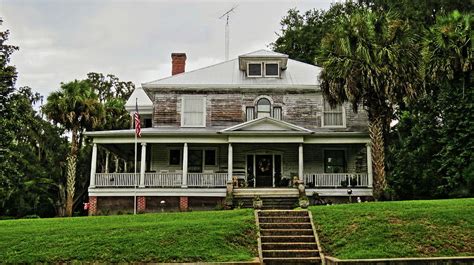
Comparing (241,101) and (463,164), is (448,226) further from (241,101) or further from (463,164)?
(241,101)

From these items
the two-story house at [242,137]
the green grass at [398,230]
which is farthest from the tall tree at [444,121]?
the green grass at [398,230]

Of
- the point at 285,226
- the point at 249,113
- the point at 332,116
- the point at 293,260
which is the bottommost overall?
the point at 293,260

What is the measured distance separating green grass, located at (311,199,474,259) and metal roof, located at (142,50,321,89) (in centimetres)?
1336

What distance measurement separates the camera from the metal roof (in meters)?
28.6

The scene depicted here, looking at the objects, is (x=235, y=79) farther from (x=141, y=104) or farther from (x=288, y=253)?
(x=288, y=253)

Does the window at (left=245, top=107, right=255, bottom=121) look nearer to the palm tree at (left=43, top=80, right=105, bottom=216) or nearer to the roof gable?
the roof gable

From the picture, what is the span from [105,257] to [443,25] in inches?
709

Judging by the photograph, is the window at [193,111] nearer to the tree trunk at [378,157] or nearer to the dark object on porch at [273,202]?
the dark object on porch at [273,202]

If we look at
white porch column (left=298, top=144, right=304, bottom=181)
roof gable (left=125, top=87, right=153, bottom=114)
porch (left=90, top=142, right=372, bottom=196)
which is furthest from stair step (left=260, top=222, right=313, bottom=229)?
roof gable (left=125, top=87, right=153, bottom=114)

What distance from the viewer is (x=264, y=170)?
28.3 meters

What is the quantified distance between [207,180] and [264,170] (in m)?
3.88

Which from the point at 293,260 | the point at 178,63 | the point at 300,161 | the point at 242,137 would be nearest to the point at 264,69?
the point at 242,137

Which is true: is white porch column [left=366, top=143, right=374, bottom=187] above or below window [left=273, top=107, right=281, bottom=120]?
below

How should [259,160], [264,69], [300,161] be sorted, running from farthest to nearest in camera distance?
[264,69] → [259,160] → [300,161]
